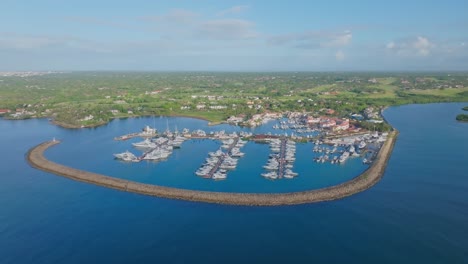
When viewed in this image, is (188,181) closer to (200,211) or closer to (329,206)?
(200,211)

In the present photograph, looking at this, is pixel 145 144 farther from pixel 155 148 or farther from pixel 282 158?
pixel 282 158

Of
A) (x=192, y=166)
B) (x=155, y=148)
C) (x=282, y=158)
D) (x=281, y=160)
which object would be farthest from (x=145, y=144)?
(x=281, y=160)

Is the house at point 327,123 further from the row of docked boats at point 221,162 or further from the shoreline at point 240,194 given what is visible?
the shoreline at point 240,194

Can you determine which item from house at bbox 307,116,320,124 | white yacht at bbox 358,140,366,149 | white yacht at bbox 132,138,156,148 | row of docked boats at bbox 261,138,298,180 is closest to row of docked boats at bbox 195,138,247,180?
row of docked boats at bbox 261,138,298,180

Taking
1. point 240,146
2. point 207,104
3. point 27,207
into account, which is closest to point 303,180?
point 240,146

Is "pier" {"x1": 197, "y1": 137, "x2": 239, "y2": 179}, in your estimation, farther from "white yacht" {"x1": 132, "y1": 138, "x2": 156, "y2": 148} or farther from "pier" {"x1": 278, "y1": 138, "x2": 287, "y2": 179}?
"white yacht" {"x1": 132, "y1": 138, "x2": 156, "y2": 148}

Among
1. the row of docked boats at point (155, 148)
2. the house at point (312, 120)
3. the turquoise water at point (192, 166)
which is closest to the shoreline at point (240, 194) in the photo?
the turquoise water at point (192, 166)
